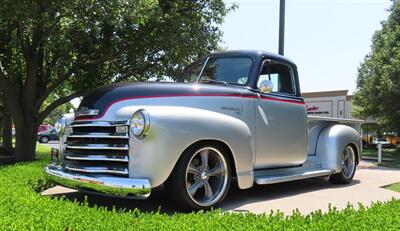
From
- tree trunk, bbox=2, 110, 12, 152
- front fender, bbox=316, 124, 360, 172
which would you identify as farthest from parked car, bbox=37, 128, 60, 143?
front fender, bbox=316, 124, 360, 172

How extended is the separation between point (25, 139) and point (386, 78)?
17.4 m

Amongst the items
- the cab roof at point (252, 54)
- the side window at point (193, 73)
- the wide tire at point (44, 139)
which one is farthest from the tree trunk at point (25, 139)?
the wide tire at point (44, 139)

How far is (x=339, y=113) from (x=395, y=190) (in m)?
33.0

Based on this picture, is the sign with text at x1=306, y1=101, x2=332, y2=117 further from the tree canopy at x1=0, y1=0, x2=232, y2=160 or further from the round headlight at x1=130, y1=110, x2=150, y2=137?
the round headlight at x1=130, y1=110, x2=150, y2=137

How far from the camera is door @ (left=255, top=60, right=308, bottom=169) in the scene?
6.25 metres

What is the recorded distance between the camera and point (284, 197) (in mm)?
6387

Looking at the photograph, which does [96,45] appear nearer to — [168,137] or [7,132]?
[7,132]

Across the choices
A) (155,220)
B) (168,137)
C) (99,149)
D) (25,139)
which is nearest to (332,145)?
(168,137)

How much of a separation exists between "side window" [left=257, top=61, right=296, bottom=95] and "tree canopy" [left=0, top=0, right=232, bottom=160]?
4.66m

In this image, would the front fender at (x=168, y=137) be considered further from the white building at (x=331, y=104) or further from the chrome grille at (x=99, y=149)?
the white building at (x=331, y=104)

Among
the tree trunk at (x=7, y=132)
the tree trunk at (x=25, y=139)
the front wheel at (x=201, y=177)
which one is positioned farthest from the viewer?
the tree trunk at (x=7, y=132)

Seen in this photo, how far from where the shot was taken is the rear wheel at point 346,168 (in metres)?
7.88

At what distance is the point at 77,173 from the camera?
5.15m

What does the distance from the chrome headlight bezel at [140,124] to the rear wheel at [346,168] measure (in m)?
4.36
